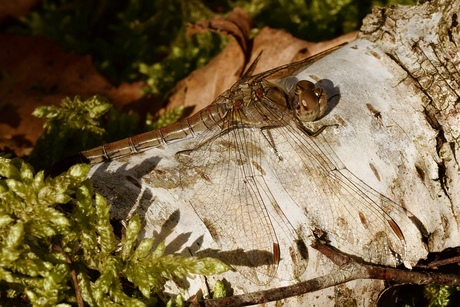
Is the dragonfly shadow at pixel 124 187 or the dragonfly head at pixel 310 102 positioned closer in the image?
the dragonfly shadow at pixel 124 187

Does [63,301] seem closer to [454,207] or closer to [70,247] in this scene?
[70,247]

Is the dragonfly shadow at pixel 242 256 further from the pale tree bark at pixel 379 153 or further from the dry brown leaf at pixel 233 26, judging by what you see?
the dry brown leaf at pixel 233 26

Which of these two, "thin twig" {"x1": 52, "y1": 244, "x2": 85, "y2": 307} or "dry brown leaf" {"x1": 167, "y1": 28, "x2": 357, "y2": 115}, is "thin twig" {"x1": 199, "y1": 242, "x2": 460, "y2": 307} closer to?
"thin twig" {"x1": 52, "y1": 244, "x2": 85, "y2": 307}

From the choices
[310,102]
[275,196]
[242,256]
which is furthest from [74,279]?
[310,102]

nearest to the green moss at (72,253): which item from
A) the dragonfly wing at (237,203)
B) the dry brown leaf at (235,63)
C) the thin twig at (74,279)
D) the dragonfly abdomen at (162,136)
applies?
the thin twig at (74,279)

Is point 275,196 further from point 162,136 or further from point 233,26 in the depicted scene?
point 233,26

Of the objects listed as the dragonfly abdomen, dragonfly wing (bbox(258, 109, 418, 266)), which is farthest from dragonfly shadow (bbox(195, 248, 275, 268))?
the dragonfly abdomen

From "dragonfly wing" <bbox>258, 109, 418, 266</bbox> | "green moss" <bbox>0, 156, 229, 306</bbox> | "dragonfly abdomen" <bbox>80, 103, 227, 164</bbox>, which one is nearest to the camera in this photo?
"green moss" <bbox>0, 156, 229, 306</bbox>

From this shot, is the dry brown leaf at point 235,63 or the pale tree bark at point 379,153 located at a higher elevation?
the dry brown leaf at point 235,63
